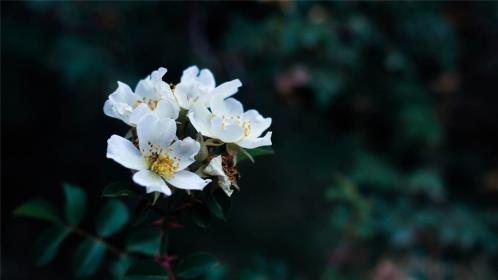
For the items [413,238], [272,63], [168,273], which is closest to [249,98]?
[272,63]

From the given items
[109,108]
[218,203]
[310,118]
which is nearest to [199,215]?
[218,203]

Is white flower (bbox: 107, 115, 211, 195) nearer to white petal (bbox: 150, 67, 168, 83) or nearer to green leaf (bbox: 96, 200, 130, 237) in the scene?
white petal (bbox: 150, 67, 168, 83)

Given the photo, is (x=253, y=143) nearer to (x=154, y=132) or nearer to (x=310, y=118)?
(x=154, y=132)

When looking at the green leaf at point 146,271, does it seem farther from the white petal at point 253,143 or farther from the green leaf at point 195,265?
the white petal at point 253,143

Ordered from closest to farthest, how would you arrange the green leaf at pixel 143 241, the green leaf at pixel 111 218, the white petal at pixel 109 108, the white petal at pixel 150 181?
the white petal at pixel 150 181, the white petal at pixel 109 108, the green leaf at pixel 143 241, the green leaf at pixel 111 218

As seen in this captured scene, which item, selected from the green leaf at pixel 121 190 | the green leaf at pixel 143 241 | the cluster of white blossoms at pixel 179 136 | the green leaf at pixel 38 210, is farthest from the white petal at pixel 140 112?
the green leaf at pixel 38 210
